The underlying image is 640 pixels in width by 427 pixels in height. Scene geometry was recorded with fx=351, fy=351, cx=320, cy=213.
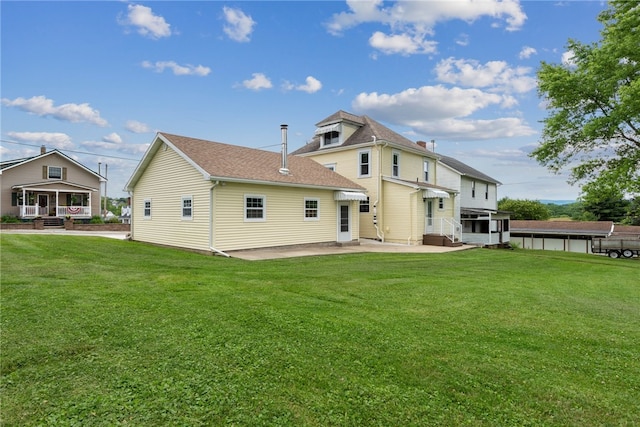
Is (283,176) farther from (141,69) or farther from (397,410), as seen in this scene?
(397,410)

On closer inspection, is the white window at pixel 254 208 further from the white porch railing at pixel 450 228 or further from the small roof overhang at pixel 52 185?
the small roof overhang at pixel 52 185

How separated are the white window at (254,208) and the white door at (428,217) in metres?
10.8

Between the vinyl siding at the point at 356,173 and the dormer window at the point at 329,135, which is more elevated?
the dormer window at the point at 329,135

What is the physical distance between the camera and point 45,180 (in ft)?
107

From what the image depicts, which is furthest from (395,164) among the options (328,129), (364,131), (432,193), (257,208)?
(257,208)

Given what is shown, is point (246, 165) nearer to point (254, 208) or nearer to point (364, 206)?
point (254, 208)

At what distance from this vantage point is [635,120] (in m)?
17.6

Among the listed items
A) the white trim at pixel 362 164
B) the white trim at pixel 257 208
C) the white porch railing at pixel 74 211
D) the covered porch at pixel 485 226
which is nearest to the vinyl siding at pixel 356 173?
the white trim at pixel 362 164

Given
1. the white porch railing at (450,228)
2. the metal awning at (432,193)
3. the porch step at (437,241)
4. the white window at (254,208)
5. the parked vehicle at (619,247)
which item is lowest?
the parked vehicle at (619,247)

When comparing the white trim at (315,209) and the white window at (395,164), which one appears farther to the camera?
the white window at (395,164)

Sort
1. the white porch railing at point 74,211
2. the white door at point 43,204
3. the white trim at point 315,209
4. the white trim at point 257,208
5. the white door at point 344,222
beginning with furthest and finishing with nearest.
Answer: the white door at point 43,204 → the white porch railing at point 74,211 → the white door at point 344,222 → the white trim at point 315,209 → the white trim at point 257,208

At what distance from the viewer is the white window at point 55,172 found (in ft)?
109

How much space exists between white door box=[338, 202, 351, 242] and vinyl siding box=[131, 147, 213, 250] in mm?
7487

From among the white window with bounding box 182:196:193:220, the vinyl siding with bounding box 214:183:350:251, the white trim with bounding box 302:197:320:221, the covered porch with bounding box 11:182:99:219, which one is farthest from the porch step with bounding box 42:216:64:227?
the white trim with bounding box 302:197:320:221
